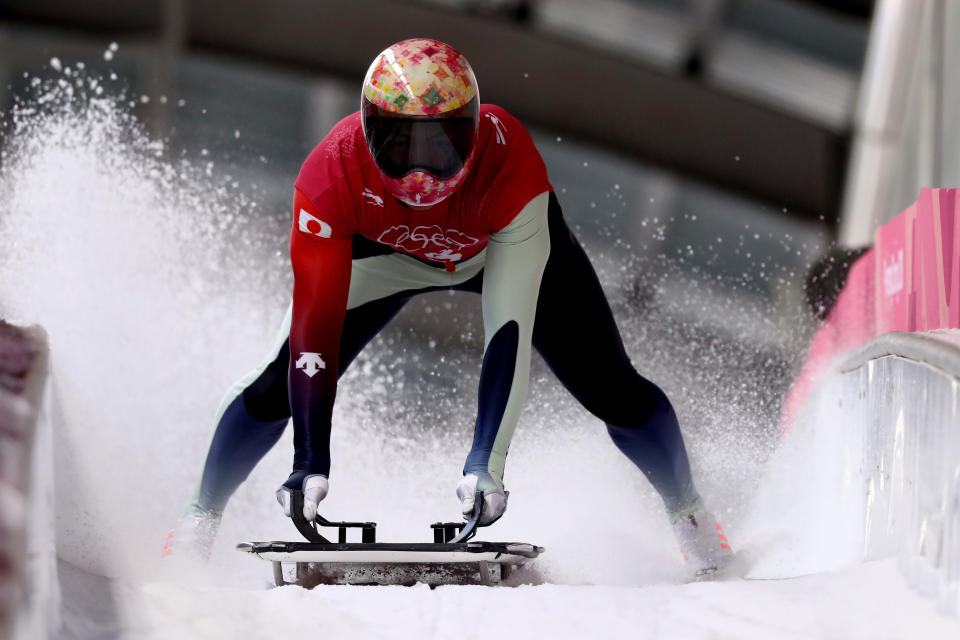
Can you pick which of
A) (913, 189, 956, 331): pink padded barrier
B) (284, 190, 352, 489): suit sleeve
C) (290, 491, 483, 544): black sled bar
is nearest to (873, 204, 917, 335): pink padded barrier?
(913, 189, 956, 331): pink padded barrier

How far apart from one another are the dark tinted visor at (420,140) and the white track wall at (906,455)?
115 cm

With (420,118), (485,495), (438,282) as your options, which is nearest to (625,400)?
(438,282)

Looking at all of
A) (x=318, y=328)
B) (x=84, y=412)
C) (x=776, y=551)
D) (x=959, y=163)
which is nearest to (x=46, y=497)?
(x=318, y=328)

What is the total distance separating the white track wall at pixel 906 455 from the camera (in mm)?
2211

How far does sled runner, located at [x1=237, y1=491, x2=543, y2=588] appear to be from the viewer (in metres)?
2.67

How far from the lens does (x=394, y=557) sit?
2680 mm

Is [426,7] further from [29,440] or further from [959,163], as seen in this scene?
[29,440]

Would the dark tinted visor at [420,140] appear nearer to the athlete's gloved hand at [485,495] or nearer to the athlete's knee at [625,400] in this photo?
the athlete's gloved hand at [485,495]

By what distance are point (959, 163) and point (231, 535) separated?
11.8ft

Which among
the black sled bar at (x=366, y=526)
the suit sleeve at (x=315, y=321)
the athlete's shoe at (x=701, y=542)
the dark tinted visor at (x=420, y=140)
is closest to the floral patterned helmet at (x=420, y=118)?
the dark tinted visor at (x=420, y=140)

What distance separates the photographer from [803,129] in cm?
786

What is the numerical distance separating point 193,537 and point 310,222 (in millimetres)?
999

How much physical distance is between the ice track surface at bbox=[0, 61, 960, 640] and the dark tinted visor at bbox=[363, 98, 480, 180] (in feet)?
3.12

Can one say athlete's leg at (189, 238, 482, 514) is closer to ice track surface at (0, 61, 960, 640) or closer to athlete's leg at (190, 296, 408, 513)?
athlete's leg at (190, 296, 408, 513)
